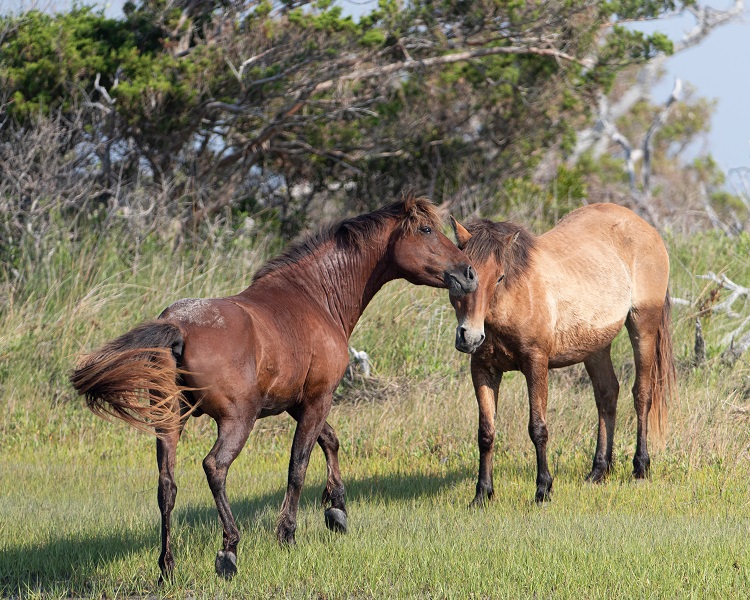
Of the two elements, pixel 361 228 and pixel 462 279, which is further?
pixel 361 228

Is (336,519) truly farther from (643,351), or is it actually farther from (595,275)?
(643,351)

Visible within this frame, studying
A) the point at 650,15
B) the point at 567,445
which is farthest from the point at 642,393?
the point at 650,15

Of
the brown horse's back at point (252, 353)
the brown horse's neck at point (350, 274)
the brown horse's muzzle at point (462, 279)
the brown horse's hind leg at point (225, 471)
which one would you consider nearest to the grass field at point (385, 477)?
the brown horse's hind leg at point (225, 471)

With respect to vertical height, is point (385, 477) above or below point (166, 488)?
below

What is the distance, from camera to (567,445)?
8.90m

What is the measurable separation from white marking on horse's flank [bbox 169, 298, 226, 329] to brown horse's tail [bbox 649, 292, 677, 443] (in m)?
4.73

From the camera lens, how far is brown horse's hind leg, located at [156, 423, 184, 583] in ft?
16.5

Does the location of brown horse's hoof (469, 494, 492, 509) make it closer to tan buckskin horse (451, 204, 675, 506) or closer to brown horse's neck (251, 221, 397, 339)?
tan buckskin horse (451, 204, 675, 506)

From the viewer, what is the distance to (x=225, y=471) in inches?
201

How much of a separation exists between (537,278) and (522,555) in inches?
97.9

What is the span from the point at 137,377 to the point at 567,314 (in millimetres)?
3839

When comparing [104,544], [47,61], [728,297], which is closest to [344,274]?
[104,544]

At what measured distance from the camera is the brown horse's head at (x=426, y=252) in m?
6.11

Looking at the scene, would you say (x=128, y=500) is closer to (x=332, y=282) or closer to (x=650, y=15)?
(x=332, y=282)
